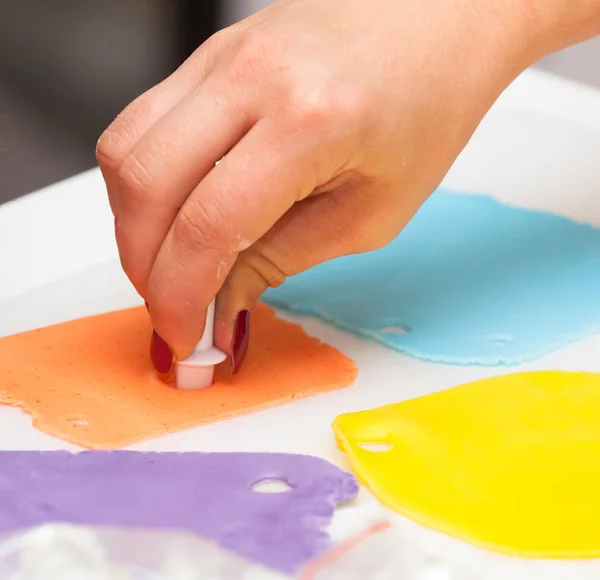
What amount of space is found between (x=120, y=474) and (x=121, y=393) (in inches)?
3.6

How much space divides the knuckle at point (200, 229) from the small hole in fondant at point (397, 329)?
0.60ft

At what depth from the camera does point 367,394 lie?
2.22 ft

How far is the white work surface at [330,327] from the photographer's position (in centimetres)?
61

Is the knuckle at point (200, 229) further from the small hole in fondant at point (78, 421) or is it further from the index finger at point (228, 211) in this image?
the small hole in fondant at point (78, 421)

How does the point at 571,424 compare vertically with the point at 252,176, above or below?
below

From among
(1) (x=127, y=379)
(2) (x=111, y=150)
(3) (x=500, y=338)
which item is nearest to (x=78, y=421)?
(1) (x=127, y=379)

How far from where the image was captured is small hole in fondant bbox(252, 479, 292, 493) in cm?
58

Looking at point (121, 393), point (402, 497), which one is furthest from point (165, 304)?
point (402, 497)

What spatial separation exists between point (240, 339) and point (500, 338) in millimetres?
181

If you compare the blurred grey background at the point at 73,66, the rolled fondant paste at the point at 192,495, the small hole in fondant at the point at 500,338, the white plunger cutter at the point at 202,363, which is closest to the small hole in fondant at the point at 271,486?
the rolled fondant paste at the point at 192,495

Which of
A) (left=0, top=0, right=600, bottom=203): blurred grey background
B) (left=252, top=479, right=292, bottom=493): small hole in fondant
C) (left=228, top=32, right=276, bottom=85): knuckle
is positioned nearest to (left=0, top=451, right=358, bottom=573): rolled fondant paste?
(left=252, top=479, right=292, bottom=493): small hole in fondant

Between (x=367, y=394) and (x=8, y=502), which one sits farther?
(x=367, y=394)

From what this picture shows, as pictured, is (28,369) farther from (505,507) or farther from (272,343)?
(505,507)

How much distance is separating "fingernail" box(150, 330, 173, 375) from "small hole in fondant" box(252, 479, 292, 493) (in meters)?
0.12
